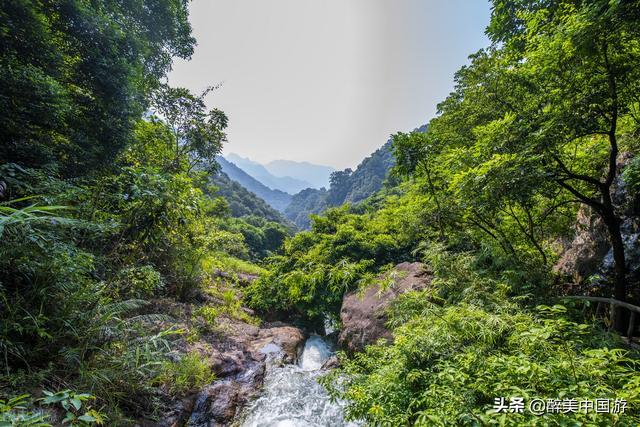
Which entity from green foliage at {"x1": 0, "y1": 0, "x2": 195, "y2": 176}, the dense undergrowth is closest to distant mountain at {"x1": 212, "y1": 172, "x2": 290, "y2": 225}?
the dense undergrowth

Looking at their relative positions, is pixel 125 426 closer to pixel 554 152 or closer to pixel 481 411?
pixel 481 411

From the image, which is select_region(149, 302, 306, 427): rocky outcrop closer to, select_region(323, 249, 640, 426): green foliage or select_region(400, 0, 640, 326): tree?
select_region(323, 249, 640, 426): green foliage

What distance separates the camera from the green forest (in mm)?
2617

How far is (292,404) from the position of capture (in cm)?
509

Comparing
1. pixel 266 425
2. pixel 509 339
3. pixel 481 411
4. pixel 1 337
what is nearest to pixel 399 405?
pixel 481 411

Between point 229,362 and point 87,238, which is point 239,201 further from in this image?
point 87,238

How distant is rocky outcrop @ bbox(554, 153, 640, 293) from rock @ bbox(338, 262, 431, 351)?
9.51 feet

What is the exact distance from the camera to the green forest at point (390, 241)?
262cm

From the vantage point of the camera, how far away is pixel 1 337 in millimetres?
2584

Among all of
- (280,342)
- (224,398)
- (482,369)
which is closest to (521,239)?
(482,369)

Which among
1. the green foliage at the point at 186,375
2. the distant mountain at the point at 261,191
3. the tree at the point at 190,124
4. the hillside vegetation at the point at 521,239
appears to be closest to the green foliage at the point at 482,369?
the hillside vegetation at the point at 521,239

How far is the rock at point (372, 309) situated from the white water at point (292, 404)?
116 centimetres

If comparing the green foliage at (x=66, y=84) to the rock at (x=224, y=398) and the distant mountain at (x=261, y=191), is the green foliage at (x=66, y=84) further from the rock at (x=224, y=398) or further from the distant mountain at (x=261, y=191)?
the distant mountain at (x=261, y=191)

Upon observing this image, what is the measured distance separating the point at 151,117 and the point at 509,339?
11408 millimetres
